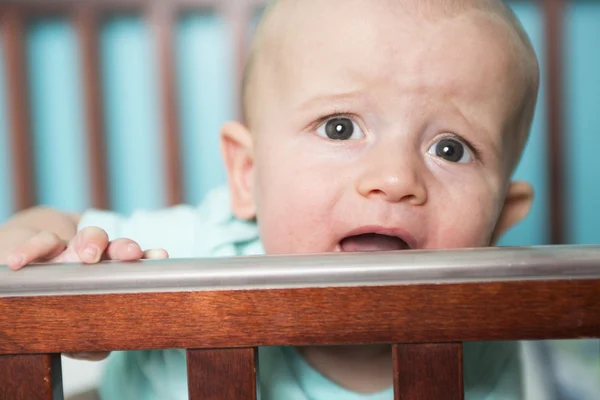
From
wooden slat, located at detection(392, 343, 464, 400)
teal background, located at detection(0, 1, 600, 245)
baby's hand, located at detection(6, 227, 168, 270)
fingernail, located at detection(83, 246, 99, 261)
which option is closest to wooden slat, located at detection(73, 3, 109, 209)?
teal background, located at detection(0, 1, 600, 245)

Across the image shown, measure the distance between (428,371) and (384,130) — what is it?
315 mm

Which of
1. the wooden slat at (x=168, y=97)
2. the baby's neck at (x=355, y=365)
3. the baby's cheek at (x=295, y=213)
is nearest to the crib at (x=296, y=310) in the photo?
the baby's cheek at (x=295, y=213)

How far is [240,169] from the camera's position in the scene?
896 mm

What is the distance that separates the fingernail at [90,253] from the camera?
514mm

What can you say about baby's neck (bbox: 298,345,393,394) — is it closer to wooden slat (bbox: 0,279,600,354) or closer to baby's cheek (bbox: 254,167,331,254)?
baby's cheek (bbox: 254,167,331,254)

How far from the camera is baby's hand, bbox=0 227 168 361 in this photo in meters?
0.51

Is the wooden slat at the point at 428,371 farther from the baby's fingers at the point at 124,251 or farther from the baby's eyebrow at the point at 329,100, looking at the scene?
the baby's eyebrow at the point at 329,100

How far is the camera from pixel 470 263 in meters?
0.46

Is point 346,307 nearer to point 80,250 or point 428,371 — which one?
point 428,371

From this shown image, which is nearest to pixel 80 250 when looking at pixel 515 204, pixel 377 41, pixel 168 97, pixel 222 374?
pixel 222 374

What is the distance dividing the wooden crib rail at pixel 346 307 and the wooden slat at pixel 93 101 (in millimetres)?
1120

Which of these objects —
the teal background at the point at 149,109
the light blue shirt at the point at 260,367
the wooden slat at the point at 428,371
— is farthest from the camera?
the teal background at the point at 149,109

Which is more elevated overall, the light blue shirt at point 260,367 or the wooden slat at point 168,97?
the wooden slat at point 168,97

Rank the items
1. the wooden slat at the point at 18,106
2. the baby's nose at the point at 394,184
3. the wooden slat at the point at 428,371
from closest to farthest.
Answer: the wooden slat at the point at 428,371 < the baby's nose at the point at 394,184 < the wooden slat at the point at 18,106
